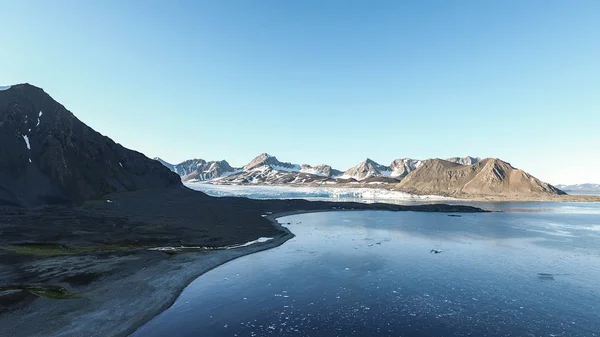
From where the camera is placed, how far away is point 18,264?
132ft

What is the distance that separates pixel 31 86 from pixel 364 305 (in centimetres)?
16290

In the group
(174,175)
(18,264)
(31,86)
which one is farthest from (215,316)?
(174,175)

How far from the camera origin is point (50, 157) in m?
112

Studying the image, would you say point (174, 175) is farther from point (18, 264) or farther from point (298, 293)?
point (298, 293)

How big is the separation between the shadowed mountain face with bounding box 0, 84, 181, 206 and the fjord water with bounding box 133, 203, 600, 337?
8876cm

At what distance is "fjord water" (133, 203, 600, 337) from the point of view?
2811 centimetres

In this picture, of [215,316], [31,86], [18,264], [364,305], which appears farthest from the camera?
[31,86]

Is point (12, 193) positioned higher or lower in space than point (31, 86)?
lower

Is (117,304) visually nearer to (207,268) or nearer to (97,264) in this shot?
(97,264)

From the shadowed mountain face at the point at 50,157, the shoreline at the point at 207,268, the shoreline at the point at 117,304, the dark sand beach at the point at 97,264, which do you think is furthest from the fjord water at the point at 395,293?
the shadowed mountain face at the point at 50,157

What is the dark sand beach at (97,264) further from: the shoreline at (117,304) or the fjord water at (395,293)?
the fjord water at (395,293)

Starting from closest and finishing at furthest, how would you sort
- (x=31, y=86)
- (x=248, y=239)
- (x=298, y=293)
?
(x=298, y=293)
(x=248, y=239)
(x=31, y=86)

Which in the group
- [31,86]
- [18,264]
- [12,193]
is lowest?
[18,264]

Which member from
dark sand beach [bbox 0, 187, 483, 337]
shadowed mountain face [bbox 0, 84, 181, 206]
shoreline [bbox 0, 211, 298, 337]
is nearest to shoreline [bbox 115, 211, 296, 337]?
shoreline [bbox 0, 211, 298, 337]
